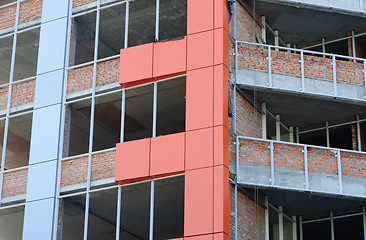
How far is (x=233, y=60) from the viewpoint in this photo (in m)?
31.0

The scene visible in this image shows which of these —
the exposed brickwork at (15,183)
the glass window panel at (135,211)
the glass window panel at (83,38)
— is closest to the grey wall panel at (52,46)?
the glass window panel at (83,38)

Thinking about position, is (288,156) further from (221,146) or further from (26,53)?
(26,53)

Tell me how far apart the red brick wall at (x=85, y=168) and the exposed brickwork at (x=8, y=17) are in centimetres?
774

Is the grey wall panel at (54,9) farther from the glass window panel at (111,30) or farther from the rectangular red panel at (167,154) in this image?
the rectangular red panel at (167,154)

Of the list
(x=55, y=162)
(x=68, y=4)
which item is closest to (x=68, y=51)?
(x=68, y=4)

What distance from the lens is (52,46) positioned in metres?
34.2

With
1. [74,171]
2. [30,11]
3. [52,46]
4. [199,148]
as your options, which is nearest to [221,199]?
[199,148]

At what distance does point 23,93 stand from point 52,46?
2252 mm

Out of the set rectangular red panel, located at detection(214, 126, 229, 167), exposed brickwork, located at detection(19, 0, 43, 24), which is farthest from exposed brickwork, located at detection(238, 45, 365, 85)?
exposed brickwork, located at detection(19, 0, 43, 24)

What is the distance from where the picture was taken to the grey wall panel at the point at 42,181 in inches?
1248

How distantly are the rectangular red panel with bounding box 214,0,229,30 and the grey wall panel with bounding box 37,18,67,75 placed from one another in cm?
687

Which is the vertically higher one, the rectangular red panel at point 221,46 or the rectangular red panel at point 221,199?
the rectangular red panel at point 221,46

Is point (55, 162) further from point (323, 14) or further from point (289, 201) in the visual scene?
point (323, 14)

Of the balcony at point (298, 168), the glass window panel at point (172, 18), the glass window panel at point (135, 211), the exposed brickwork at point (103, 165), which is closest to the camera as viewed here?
the balcony at point (298, 168)
